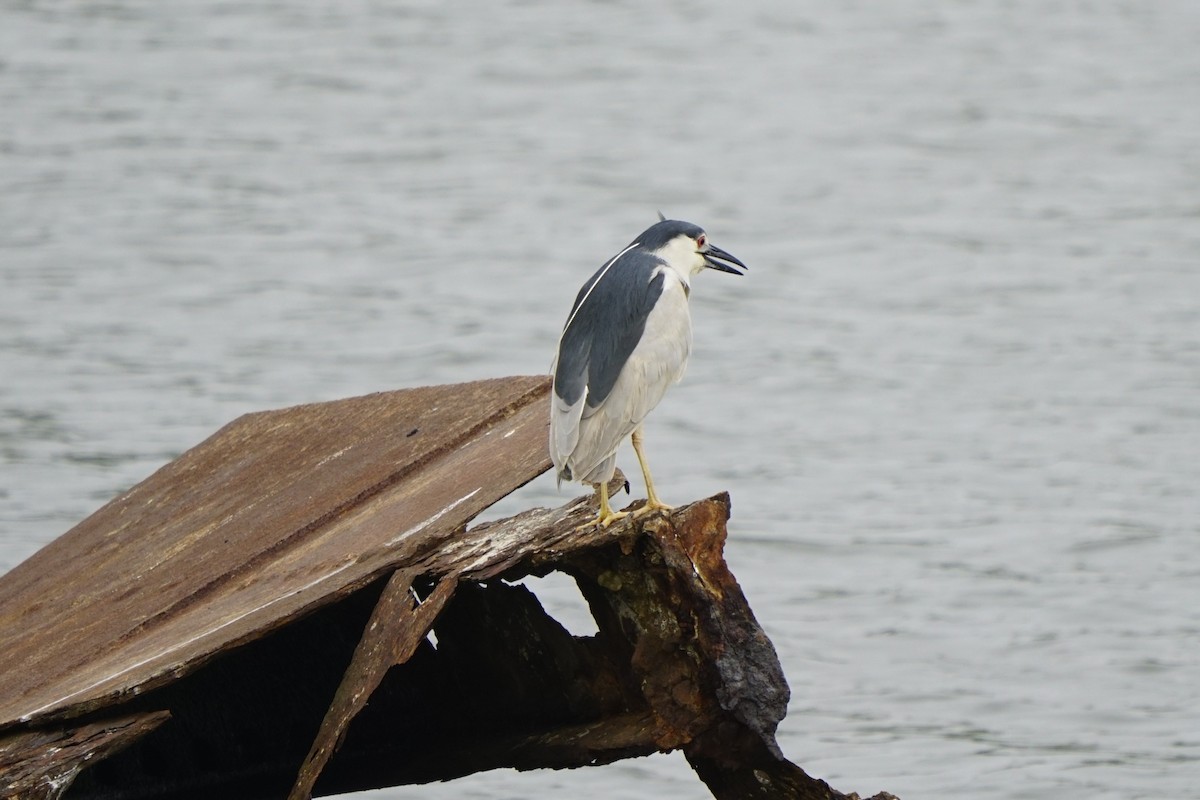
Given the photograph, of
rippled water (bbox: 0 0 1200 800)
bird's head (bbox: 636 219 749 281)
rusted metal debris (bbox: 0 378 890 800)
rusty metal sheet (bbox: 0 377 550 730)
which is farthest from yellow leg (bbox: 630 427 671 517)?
rippled water (bbox: 0 0 1200 800)

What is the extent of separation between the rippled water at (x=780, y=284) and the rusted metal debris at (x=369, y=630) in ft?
7.21

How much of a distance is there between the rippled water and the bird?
2932 mm

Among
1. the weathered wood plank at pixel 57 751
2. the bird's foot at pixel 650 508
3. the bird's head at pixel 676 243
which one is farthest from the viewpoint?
the bird's head at pixel 676 243

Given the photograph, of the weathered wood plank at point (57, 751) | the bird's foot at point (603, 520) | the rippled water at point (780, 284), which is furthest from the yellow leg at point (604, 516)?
the rippled water at point (780, 284)

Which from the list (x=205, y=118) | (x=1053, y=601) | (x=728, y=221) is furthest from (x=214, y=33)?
(x=1053, y=601)

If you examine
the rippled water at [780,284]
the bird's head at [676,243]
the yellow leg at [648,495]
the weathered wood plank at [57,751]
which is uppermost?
the bird's head at [676,243]

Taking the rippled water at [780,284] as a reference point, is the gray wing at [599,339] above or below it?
above

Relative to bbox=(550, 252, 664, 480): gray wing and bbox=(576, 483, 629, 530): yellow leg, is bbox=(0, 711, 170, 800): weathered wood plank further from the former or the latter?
bbox=(550, 252, 664, 480): gray wing

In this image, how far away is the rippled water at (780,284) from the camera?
9.84m

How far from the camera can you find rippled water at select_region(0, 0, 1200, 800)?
32.3 ft

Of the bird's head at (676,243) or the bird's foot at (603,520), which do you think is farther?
the bird's head at (676,243)

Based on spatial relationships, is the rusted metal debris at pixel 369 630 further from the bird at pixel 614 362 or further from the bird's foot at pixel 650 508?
the bird at pixel 614 362

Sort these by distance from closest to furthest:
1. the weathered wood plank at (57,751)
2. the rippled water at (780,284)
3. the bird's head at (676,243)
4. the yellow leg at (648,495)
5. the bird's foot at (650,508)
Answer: the weathered wood plank at (57,751) < the bird's foot at (650,508) < the yellow leg at (648,495) < the bird's head at (676,243) < the rippled water at (780,284)

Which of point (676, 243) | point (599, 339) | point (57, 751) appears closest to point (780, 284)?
point (676, 243)
